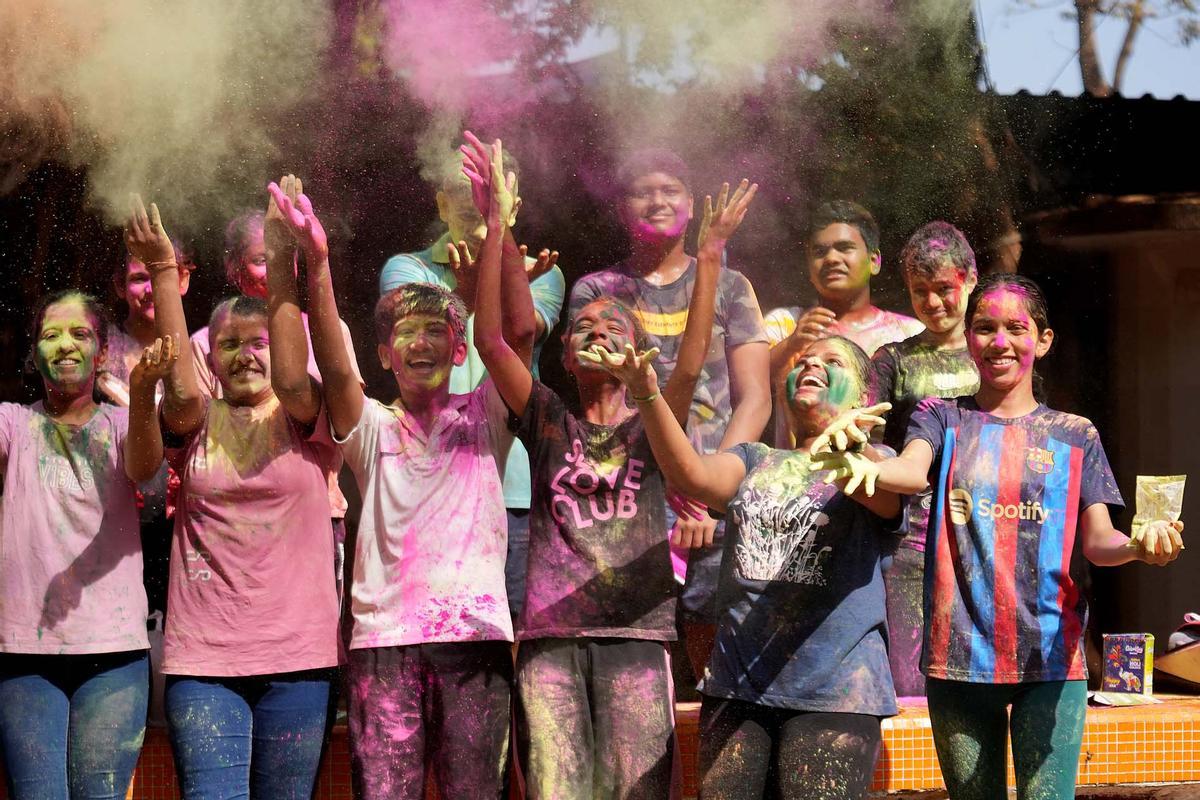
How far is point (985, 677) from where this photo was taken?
349 centimetres

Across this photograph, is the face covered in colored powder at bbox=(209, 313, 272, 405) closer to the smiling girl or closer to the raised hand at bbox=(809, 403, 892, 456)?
the smiling girl

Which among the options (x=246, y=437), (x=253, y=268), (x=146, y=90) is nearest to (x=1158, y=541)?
(x=246, y=437)

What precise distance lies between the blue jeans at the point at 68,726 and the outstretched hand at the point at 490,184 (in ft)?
5.25

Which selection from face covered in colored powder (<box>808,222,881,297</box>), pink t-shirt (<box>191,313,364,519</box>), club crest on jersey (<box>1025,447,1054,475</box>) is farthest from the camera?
face covered in colored powder (<box>808,222,881,297</box>)

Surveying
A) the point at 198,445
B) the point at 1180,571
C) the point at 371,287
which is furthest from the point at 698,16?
the point at 1180,571

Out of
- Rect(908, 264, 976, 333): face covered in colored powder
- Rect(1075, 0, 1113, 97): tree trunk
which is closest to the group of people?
Rect(908, 264, 976, 333): face covered in colored powder

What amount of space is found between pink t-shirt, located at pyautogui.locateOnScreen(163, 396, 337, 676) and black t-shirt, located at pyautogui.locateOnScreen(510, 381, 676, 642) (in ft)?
1.85

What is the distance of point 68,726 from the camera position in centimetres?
386

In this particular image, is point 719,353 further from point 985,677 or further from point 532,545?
point 985,677

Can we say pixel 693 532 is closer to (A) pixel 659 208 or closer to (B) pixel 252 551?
(A) pixel 659 208

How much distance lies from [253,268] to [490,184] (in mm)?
1054

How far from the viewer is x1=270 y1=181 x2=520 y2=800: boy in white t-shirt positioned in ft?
12.0

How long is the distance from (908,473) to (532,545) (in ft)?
3.32

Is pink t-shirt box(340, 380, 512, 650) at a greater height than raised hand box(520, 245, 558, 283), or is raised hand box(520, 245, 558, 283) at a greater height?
raised hand box(520, 245, 558, 283)
